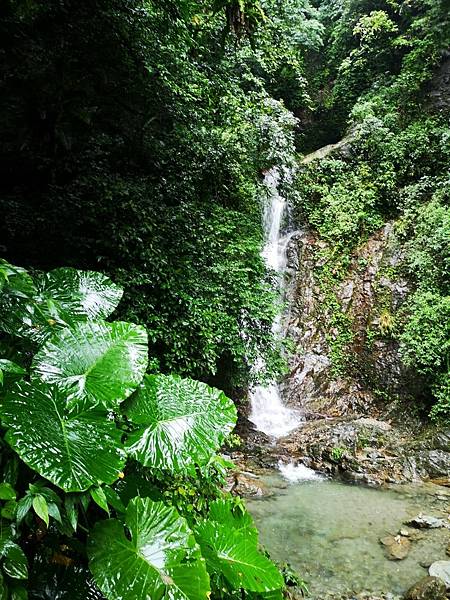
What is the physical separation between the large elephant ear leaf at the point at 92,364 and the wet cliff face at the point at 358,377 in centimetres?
515

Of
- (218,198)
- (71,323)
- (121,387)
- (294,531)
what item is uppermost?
(218,198)

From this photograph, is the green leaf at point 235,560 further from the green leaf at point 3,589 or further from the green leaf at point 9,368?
the green leaf at point 9,368

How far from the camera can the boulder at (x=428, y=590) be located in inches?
114

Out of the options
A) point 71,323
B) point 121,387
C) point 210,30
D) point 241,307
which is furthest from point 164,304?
point 210,30

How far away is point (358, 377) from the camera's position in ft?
27.1

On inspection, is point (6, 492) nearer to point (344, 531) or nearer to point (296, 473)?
point (344, 531)

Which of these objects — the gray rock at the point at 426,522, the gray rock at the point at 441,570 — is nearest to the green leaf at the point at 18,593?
the gray rock at the point at 441,570

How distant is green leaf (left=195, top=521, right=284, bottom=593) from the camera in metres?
1.41

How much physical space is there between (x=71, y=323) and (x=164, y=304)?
2.57m

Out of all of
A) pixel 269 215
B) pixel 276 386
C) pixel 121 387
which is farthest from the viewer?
pixel 269 215

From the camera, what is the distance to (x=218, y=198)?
643 cm

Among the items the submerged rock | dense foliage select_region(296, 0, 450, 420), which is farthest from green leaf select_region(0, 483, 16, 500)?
dense foliage select_region(296, 0, 450, 420)

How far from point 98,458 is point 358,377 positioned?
7828mm

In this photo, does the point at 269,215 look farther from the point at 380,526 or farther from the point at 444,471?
the point at 380,526
